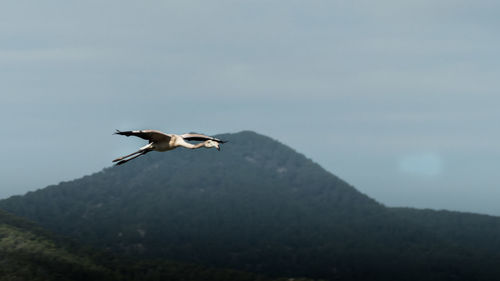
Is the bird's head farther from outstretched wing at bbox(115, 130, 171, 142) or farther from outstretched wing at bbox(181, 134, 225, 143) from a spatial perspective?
outstretched wing at bbox(115, 130, 171, 142)

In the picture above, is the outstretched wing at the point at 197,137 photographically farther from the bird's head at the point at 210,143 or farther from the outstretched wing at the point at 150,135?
the outstretched wing at the point at 150,135

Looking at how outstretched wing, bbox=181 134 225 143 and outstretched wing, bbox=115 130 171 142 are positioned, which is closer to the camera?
outstretched wing, bbox=115 130 171 142

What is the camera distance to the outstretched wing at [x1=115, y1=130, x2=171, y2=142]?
37.5 m

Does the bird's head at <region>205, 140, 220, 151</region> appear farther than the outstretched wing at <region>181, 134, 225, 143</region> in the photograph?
No

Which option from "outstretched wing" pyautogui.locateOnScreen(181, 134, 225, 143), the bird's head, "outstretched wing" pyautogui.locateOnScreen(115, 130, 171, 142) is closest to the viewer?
"outstretched wing" pyautogui.locateOnScreen(115, 130, 171, 142)

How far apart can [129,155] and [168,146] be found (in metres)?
3.02

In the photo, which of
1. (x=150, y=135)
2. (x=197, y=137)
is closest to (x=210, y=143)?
(x=197, y=137)

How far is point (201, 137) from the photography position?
41.7 metres

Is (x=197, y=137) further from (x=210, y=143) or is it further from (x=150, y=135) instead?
(x=150, y=135)

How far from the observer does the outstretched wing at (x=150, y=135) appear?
37469 millimetres

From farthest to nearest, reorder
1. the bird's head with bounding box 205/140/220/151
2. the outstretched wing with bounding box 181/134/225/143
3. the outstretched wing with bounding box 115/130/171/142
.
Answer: the outstretched wing with bounding box 181/134/225/143, the bird's head with bounding box 205/140/220/151, the outstretched wing with bounding box 115/130/171/142

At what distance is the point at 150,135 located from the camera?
38594 mm

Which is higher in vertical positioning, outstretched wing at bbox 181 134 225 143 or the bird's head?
outstretched wing at bbox 181 134 225 143

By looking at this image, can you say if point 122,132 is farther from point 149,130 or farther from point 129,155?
point 129,155
